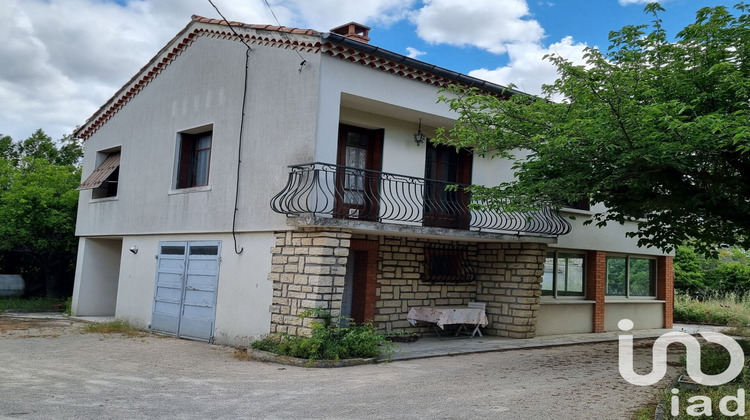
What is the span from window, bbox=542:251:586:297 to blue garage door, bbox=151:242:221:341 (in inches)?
297

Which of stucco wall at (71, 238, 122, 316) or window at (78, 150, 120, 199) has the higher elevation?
window at (78, 150, 120, 199)

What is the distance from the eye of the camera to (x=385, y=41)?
1148cm

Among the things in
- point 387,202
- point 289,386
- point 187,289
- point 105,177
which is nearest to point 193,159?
point 187,289

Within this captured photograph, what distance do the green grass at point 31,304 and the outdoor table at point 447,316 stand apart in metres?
11.6

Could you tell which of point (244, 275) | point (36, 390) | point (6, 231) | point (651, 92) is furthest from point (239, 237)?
point (6, 231)

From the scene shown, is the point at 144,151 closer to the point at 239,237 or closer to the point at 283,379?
the point at 239,237

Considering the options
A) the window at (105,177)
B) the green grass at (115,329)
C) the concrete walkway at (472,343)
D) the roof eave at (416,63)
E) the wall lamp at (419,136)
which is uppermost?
the roof eave at (416,63)

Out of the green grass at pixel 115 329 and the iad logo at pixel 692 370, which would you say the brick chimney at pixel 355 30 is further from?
the iad logo at pixel 692 370

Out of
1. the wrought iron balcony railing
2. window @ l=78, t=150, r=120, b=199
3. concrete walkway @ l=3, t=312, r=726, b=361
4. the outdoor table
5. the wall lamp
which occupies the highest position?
the wall lamp

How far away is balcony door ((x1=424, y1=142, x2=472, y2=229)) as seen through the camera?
12.8 metres

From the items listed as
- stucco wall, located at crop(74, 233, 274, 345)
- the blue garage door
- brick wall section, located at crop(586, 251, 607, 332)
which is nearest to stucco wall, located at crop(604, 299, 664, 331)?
brick wall section, located at crop(586, 251, 607, 332)

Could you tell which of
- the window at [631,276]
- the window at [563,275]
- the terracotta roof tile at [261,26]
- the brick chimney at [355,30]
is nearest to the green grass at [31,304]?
the terracotta roof tile at [261,26]

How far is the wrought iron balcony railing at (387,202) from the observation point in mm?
10141

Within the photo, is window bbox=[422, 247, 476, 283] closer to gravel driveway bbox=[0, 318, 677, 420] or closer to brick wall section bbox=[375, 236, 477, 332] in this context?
brick wall section bbox=[375, 236, 477, 332]
